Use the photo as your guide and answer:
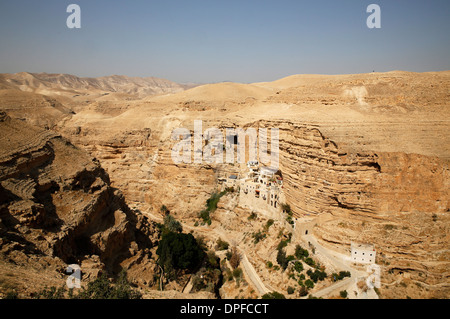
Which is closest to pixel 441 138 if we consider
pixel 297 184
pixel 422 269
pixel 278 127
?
pixel 422 269

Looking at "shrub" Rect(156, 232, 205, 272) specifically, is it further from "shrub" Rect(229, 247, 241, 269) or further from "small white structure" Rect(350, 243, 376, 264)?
"small white structure" Rect(350, 243, 376, 264)

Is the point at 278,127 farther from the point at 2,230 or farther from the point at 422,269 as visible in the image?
the point at 2,230

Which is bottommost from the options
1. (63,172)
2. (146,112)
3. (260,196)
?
(260,196)

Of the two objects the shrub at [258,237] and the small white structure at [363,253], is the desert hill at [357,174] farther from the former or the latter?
the shrub at [258,237]

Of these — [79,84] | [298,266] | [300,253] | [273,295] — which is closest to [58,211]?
[273,295]

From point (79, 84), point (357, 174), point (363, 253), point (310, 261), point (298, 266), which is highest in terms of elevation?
point (79, 84)

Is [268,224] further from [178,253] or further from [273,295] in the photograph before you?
[178,253]

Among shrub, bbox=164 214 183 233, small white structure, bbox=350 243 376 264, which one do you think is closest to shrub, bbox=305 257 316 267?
small white structure, bbox=350 243 376 264
